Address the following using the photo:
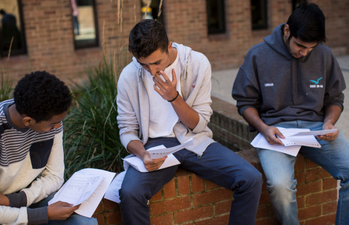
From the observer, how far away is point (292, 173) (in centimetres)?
242

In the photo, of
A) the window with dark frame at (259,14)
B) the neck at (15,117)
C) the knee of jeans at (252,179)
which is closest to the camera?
the neck at (15,117)

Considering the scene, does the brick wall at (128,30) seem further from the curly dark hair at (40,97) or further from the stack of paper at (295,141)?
the curly dark hair at (40,97)

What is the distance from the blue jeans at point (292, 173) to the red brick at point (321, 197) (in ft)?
1.07

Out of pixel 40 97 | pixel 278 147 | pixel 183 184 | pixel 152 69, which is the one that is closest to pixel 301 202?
pixel 278 147

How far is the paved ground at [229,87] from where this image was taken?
4.18 m

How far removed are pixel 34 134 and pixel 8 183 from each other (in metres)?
0.28

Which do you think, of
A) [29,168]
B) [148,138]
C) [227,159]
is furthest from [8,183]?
[227,159]

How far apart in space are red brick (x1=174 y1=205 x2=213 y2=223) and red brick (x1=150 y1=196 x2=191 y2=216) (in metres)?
0.04

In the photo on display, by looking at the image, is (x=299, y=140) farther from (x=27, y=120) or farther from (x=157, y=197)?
(x=27, y=120)

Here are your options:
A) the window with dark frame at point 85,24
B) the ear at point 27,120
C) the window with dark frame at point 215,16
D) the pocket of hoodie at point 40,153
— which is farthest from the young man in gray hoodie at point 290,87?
the window with dark frame at point 215,16

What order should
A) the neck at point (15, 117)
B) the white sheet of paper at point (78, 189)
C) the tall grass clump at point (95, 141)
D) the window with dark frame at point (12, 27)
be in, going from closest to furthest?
the neck at point (15, 117) → the white sheet of paper at point (78, 189) → the tall grass clump at point (95, 141) → the window with dark frame at point (12, 27)

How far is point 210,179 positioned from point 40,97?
1153mm

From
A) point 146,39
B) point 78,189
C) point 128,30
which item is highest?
point 128,30

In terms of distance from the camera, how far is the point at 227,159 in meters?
2.32
